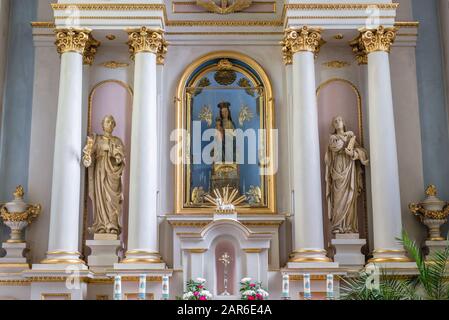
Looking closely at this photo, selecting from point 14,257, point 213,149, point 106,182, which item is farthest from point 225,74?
point 14,257

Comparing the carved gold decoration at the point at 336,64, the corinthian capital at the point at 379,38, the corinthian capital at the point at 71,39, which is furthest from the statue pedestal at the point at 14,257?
the corinthian capital at the point at 379,38

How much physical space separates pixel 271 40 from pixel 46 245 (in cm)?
628

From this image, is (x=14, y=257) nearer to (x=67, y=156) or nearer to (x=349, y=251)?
(x=67, y=156)

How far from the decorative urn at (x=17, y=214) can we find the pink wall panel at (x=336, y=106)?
5.96 m

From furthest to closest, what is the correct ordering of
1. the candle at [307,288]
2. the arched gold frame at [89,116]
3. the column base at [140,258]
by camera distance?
the arched gold frame at [89,116], the column base at [140,258], the candle at [307,288]

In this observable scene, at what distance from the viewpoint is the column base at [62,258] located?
12812mm

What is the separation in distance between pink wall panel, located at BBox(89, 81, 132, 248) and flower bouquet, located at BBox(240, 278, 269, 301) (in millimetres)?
3707

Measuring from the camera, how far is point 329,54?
15.0m

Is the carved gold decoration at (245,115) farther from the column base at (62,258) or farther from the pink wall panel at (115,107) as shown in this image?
the column base at (62,258)

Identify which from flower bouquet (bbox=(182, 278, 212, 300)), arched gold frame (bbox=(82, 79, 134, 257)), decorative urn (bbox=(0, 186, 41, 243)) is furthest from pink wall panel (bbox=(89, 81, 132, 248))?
flower bouquet (bbox=(182, 278, 212, 300))

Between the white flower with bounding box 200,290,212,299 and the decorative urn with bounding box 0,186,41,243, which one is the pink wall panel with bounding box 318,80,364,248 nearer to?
the white flower with bounding box 200,290,212,299

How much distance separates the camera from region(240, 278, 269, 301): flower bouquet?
1181 cm

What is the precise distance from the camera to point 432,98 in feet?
48.5

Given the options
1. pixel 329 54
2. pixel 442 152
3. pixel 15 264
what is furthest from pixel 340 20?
pixel 15 264
